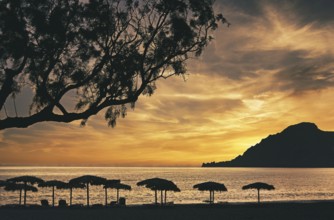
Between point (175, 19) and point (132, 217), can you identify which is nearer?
point (175, 19)

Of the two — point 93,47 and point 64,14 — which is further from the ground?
point 64,14

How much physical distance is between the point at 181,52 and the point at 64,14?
15.8 feet

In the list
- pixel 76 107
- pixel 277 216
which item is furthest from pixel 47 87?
pixel 277 216

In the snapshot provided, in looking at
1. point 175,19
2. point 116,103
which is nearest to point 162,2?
point 175,19

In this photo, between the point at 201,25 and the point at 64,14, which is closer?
the point at 64,14

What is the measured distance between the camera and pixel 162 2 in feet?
53.9

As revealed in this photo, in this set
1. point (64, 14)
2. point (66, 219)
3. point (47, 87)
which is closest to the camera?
point (64, 14)

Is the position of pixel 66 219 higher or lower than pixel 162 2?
lower

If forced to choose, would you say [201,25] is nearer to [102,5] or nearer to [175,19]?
[175,19]

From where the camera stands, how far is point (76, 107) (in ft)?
55.3

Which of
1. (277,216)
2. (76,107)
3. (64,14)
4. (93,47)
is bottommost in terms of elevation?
(277,216)

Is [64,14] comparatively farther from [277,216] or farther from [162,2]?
[277,216]

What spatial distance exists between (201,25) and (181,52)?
1.38 meters

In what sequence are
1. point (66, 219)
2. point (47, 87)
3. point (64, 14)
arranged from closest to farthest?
point (64, 14), point (47, 87), point (66, 219)
